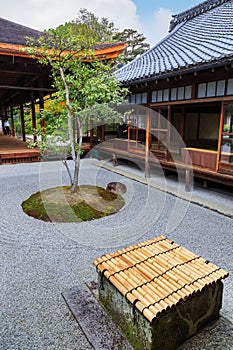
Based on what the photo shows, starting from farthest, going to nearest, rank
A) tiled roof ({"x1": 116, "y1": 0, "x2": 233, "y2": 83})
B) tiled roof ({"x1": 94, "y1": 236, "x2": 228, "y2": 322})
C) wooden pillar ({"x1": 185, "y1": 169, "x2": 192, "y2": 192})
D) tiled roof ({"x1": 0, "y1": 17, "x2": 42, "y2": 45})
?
tiled roof ({"x1": 0, "y1": 17, "x2": 42, "y2": 45})
wooden pillar ({"x1": 185, "y1": 169, "x2": 192, "y2": 192})
tiled roof ({"x1": 116, "y1": 0, "x2": 233, "y2": 83})
tiled roof ({"x1": 94, "y1": 236, "x2": 228, "y2": 322})

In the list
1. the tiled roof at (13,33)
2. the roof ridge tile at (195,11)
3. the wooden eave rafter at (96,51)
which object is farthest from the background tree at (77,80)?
the roof ridge tile at (195,11)

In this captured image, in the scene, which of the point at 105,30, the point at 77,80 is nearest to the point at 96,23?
the point at 105,30

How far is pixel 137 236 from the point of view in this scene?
329cm

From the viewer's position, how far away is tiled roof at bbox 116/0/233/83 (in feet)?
14.8

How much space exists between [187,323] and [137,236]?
164 centimetres

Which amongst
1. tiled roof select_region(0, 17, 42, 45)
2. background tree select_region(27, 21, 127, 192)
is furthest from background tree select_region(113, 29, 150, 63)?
background tree select_region(27, 21, 127, 192)

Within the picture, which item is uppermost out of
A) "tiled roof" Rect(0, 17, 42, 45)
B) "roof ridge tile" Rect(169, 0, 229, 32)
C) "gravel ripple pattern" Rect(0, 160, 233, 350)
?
"roof ridge tile" Rect(169, 0, 229, 32)

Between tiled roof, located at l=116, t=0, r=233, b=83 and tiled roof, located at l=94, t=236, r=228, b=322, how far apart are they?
129 inches

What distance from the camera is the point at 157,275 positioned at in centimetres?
179

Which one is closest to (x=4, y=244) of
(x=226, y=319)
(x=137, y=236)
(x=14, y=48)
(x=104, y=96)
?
(x=137, y=236)

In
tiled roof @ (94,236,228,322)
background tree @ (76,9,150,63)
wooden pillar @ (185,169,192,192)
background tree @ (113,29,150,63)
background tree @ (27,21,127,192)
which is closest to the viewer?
tiled roof @ (94,236,228,322)

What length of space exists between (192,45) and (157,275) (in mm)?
5984

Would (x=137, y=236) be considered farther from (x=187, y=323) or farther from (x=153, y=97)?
(x=153, y=97)

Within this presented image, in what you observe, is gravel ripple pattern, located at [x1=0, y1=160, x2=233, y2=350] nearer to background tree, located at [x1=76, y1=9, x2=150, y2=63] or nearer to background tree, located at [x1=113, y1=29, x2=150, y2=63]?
background tree, located at [x1=76, y1=9, x2=150, y2=63]
